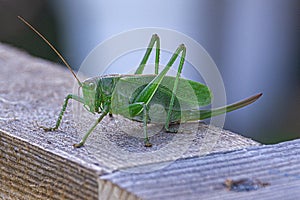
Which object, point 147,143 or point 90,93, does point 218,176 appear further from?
point 90,93

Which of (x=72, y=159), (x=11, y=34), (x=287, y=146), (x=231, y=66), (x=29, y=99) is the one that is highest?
(x=287, y=146)

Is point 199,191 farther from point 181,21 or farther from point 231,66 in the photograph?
point 181,21

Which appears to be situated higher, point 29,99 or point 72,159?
point 72,159

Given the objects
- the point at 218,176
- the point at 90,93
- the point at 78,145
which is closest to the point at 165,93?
the point at 90,93

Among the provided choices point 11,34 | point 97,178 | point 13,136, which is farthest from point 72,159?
point 11,34

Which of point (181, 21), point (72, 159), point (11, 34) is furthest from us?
point (181, 21)

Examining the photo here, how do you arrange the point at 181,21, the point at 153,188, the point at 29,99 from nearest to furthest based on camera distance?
the point at 153,188 < the point at 29,99 < the point at 181,21

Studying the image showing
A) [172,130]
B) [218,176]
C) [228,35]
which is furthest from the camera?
[228,35]
